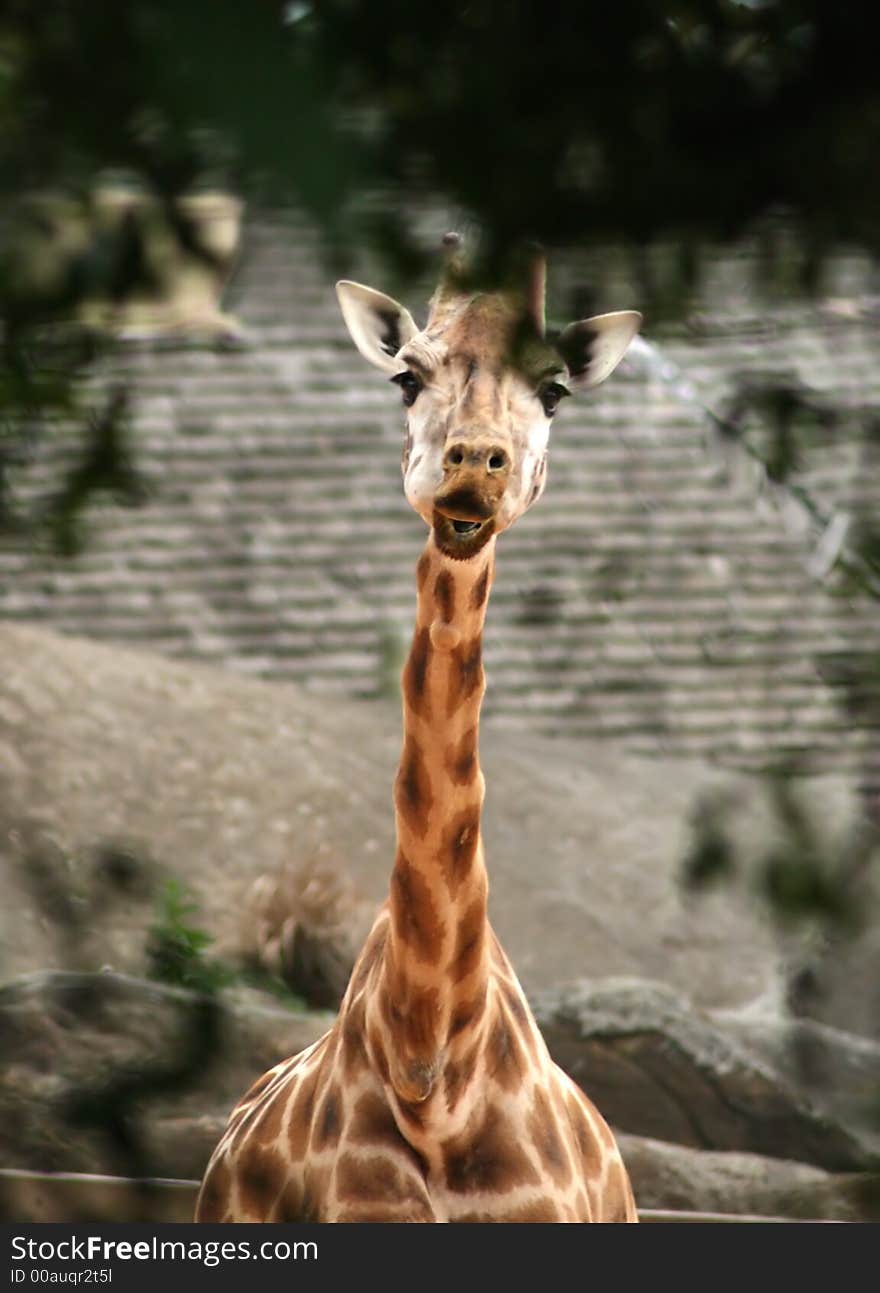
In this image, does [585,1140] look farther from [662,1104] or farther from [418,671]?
[662,1104]

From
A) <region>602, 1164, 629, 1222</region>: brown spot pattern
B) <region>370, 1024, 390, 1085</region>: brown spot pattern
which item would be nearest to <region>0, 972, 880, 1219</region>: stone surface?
<region>602, 1164, 629, 1222</region>: brown spot pattern

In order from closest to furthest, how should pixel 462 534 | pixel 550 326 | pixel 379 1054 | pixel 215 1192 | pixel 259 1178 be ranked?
pixel 550 326 < pixel 462 534 < pixel 379 1054 < pixel 259 1178 < pixel 215 1192

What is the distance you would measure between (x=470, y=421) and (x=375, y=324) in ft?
2.27

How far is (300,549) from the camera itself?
10531mm

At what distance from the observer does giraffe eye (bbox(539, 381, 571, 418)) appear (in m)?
3.33

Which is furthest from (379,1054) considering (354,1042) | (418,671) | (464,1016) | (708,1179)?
(708,1179)

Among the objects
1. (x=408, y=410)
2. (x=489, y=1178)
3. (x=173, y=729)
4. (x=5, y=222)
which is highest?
(x=173, y=729)

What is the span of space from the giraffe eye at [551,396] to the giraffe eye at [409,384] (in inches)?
9.1

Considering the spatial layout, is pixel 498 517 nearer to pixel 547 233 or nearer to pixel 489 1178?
pixel 489 1178

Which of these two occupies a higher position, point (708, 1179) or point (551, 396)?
point (551, 396)

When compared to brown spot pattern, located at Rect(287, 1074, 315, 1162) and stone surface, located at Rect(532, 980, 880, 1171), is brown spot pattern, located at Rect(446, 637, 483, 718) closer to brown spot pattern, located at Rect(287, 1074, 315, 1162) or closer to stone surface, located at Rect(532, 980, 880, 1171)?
brown spot pattern, located at Rect(287, 1074, 315, 1162)

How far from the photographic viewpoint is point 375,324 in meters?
3.77

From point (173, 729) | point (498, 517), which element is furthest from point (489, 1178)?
point (173, 729)

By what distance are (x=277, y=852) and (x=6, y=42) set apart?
9078 millimetres
